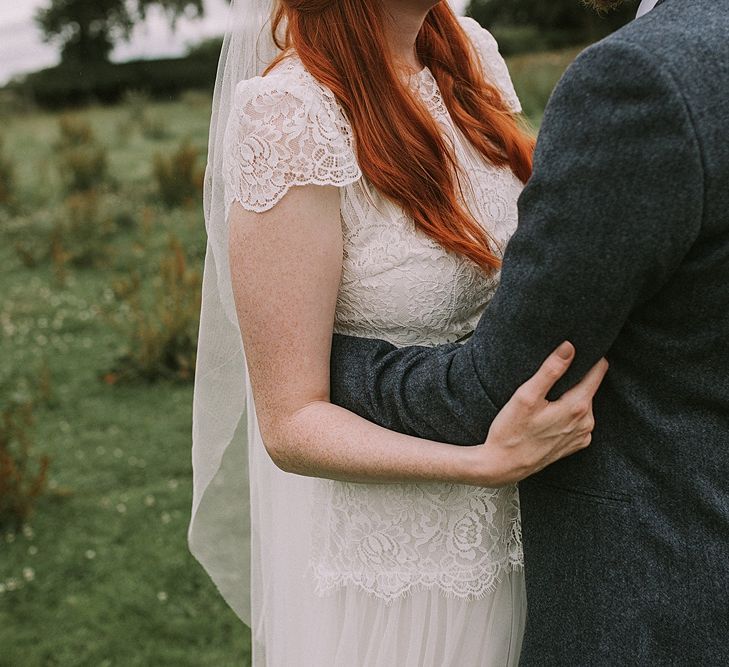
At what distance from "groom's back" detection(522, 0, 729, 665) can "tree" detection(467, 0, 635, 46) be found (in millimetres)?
20946

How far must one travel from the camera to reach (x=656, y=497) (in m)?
1.28

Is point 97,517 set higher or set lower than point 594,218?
lower

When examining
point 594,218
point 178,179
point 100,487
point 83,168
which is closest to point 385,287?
point 594,218

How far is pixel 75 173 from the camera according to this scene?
1057cm

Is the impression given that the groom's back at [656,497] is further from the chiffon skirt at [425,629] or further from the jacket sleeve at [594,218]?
the chiffon skirt at [425,629]

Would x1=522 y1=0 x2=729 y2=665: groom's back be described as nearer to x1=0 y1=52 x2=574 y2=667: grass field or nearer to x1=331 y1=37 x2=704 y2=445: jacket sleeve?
x1=331 y1=37 x2=704 y2=445: jacket sleeve

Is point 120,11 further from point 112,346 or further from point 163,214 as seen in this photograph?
point 112,346

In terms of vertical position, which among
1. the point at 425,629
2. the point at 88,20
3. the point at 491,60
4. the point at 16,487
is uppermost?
the point at 491,60

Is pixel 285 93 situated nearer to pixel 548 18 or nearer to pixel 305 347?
pixel 305 347

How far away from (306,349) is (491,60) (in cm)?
103

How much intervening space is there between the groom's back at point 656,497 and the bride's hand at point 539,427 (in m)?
0.05

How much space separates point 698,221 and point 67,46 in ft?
140

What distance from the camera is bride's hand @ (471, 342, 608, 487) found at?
122cm

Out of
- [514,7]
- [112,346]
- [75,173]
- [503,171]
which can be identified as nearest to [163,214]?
[75,173]
